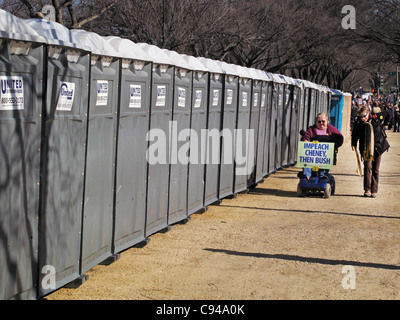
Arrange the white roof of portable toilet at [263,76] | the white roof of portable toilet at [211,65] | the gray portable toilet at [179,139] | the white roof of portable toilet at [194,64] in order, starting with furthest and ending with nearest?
the white roof of portable toilet at [263,76], the white roof of portable toilet at [211,65], the white roof of portable toilet at [194,64], the gray portable toilet at [179,139]

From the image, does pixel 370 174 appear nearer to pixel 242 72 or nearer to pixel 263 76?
pixel 263 76

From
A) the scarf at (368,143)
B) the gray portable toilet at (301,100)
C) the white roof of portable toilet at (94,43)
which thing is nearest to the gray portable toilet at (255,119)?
the scarf at (368,143)

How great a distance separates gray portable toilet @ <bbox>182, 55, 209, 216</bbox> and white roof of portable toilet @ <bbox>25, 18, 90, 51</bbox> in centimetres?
378

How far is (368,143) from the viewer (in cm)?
1458

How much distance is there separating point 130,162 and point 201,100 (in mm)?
3018

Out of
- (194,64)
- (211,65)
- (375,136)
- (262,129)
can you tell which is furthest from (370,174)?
(194,64)

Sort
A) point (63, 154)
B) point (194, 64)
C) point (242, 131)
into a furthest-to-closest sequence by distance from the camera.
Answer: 1. point (242, 131)
2. point (194, 64)
3. point (63, 154)

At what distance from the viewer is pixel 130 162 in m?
8.69

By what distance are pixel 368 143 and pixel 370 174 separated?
59 cm

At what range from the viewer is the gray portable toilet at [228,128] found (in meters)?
12.8

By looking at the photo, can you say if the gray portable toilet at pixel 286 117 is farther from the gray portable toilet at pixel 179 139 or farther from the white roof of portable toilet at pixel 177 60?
the white roof of portable toilet at pixel 177 60

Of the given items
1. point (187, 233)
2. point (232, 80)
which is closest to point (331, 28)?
point (232, 80)

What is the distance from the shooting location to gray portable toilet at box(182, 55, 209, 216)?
36.3ft

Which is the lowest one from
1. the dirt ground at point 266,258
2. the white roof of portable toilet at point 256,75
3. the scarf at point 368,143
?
the dirt ground at point 266,258
